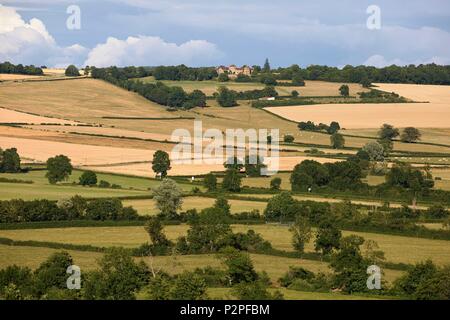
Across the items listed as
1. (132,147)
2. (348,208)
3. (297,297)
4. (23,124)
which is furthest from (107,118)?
(297,297)

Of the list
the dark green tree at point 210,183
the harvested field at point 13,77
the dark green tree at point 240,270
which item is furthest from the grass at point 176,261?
the harvested field at point 13,77

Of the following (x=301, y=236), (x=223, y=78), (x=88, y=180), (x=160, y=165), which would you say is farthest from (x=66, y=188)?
(x=223, y=78)

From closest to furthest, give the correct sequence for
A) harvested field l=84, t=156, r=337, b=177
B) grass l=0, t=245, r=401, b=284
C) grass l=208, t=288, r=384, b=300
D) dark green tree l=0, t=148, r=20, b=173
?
grass l=208, t=288, r=384, b=300 → grass l=0, t=245, r=401, b=284 → dark green tree l=0, t=148, r=20, b=173 → harvested field l=84, t=156, r=337, b=177

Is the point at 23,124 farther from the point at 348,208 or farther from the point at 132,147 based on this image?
the point at 348,208

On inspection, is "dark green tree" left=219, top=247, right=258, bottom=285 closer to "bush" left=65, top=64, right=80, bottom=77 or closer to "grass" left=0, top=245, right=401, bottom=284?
"grass" left=0, top=245, right=401, bottom=284

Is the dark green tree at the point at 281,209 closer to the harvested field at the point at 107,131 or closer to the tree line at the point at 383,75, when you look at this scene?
the harvested field at the point at 107,131

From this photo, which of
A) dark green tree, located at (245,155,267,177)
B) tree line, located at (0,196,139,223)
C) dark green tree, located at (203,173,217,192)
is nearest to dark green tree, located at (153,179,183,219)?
tree line, located at (0,196,139,223)

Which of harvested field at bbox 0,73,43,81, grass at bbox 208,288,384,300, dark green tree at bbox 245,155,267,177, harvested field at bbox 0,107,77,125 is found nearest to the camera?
grass at bbox 208,288,384,300
